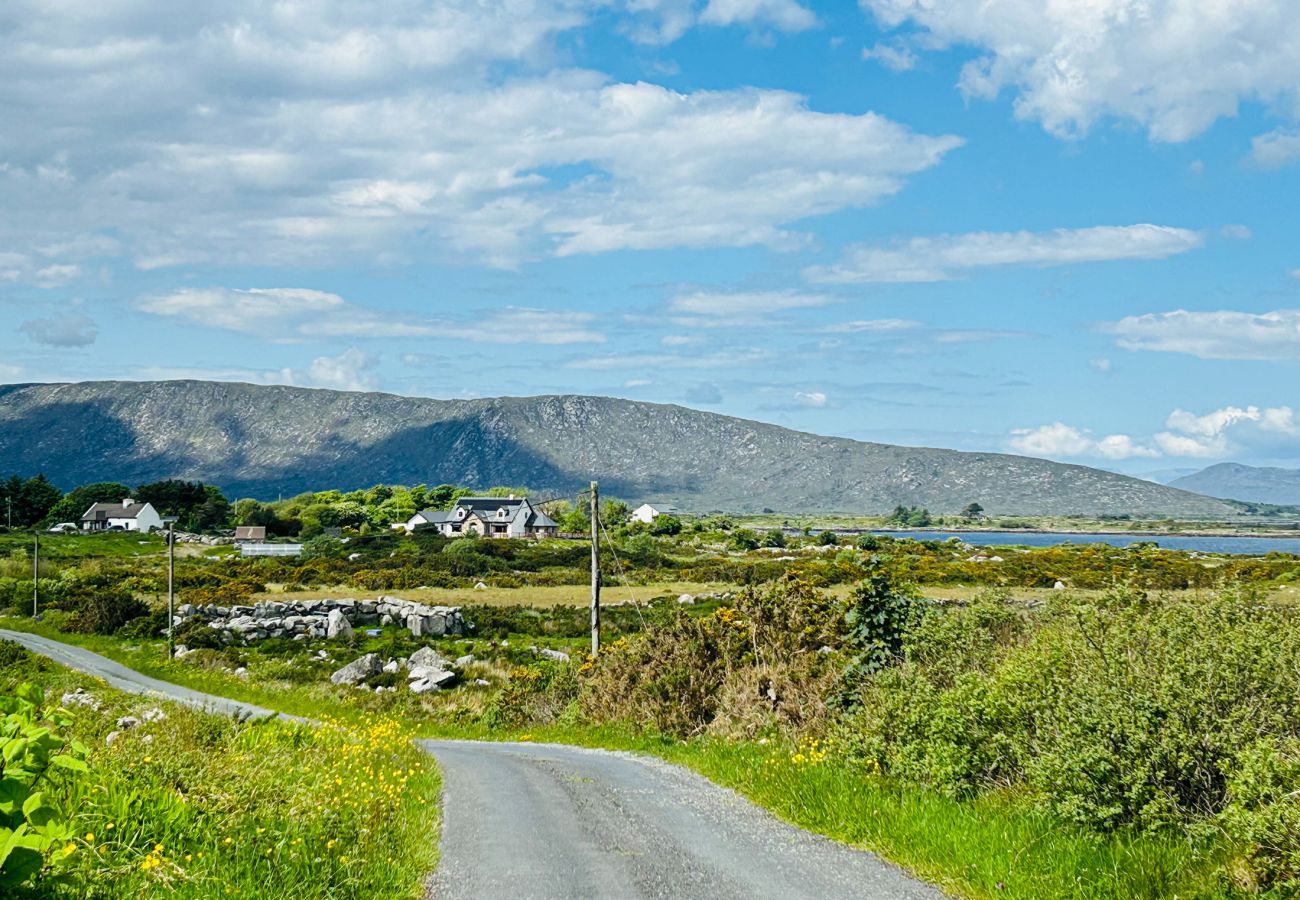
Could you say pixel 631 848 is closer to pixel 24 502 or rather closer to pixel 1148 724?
pixel 1148 724

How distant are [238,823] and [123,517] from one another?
175m

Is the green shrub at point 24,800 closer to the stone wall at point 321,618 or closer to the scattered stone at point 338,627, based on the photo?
the scattered stone at point 338,627

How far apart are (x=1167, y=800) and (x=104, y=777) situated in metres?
9.42

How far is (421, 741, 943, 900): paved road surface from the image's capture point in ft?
30.6

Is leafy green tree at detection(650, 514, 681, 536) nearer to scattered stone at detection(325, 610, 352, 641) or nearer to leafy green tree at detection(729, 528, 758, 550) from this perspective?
leafy green tree at detection(729, 528, 758, 550)

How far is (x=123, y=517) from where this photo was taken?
166125 millimetres

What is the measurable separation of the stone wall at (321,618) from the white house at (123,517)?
343 feet

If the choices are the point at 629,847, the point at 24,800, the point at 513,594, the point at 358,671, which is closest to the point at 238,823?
the point at 629,847

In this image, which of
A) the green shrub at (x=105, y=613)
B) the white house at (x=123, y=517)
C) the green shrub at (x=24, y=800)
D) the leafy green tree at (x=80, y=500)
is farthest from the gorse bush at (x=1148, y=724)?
the leafy green tree at (x=80, y=500)

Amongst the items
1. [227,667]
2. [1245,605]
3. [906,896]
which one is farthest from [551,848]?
[227,667]

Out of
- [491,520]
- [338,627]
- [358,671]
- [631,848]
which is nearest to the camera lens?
[631,848]

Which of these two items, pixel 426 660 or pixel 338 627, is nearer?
pixel 426 660

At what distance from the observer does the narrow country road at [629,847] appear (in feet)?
30.5

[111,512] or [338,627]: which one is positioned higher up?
[111,512]
